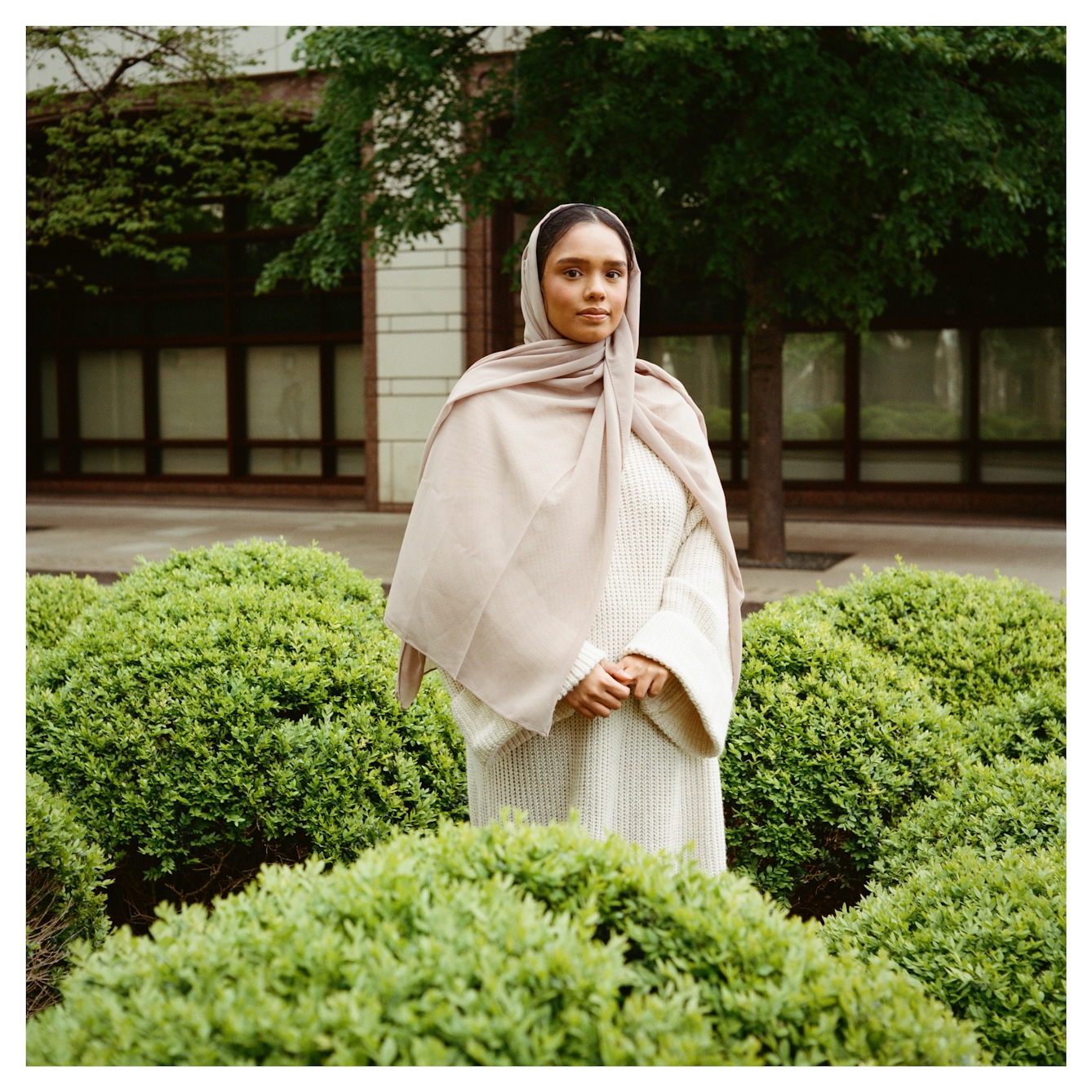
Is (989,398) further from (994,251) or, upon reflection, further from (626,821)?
(626,821)

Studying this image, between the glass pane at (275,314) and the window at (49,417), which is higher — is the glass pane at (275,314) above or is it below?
above

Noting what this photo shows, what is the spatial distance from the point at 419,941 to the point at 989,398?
17409 millimetres

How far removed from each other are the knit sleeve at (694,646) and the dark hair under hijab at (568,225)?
0.65 meters

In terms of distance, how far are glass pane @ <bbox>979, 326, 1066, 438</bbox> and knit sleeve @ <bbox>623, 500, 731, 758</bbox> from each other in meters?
15.9

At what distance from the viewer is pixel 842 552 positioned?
41.5 ft

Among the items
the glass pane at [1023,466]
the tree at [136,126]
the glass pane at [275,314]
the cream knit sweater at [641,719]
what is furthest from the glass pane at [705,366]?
the cream knit sweater at [641,719]

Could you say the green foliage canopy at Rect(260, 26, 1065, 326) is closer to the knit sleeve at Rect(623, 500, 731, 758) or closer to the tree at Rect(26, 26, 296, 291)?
the tree at Rect(26, 26, 296, 291)

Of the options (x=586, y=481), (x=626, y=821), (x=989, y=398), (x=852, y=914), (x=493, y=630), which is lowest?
(x=852, y=914)

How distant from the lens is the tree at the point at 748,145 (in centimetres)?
942

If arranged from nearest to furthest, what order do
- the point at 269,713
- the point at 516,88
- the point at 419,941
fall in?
the point at 419,941, the point at 269,713, the point at 516,88

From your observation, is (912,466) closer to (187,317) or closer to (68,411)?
(187,317)

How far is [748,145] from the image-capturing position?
32.0 ft

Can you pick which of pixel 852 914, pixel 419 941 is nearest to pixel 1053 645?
pixel 852 914

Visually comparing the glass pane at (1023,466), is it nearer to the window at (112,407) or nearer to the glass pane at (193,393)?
the glass pane at (193,393)
